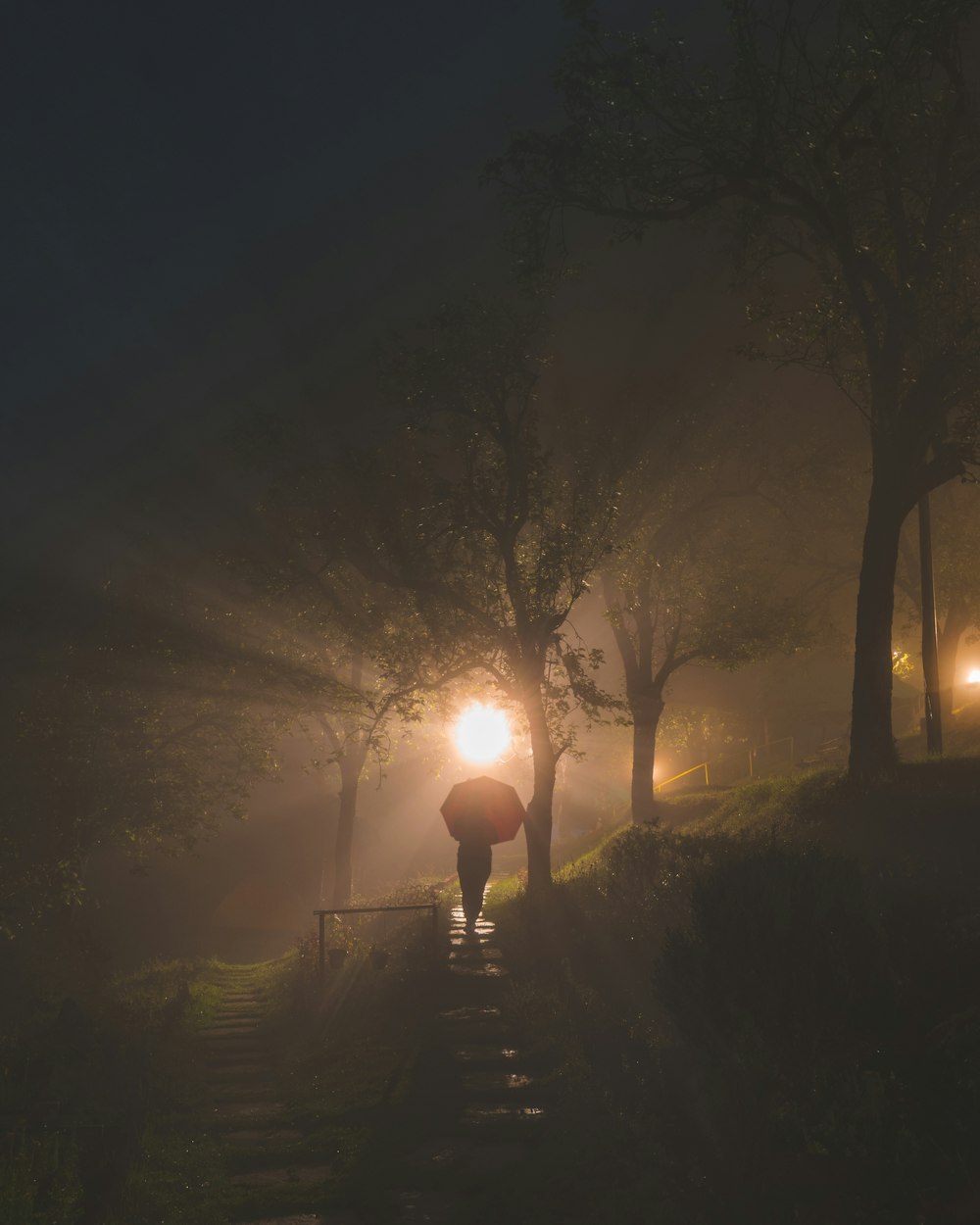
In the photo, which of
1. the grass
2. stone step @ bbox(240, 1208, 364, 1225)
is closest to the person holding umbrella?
the grass

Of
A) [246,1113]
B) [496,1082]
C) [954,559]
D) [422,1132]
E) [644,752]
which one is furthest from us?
[954,559]

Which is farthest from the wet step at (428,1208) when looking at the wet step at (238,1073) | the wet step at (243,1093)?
the wet step at (238,1073)

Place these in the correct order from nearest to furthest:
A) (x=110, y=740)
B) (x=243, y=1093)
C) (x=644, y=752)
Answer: (x=243, y=1093)
(x=110, y=740)
(x=644, y=752)

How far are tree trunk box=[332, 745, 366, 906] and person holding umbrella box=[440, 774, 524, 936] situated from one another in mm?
16533

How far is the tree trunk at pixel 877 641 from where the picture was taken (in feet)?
57.9

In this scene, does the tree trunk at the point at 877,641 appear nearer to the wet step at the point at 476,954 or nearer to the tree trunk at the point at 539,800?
the wet step at the point at 476,954

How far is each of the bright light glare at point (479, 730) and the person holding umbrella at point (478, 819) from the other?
34.2ft

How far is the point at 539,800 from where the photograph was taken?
74.3 feet

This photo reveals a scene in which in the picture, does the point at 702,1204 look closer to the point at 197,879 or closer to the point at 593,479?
the point at 593,479

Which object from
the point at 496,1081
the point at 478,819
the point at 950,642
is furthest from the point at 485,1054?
the point at 950,642

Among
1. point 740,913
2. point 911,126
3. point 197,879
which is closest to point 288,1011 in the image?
point 740,913

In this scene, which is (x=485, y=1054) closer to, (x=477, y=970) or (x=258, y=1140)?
(x=258, y=1140)

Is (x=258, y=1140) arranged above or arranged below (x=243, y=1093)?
A: above

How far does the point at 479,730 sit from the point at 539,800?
36.0 ft
